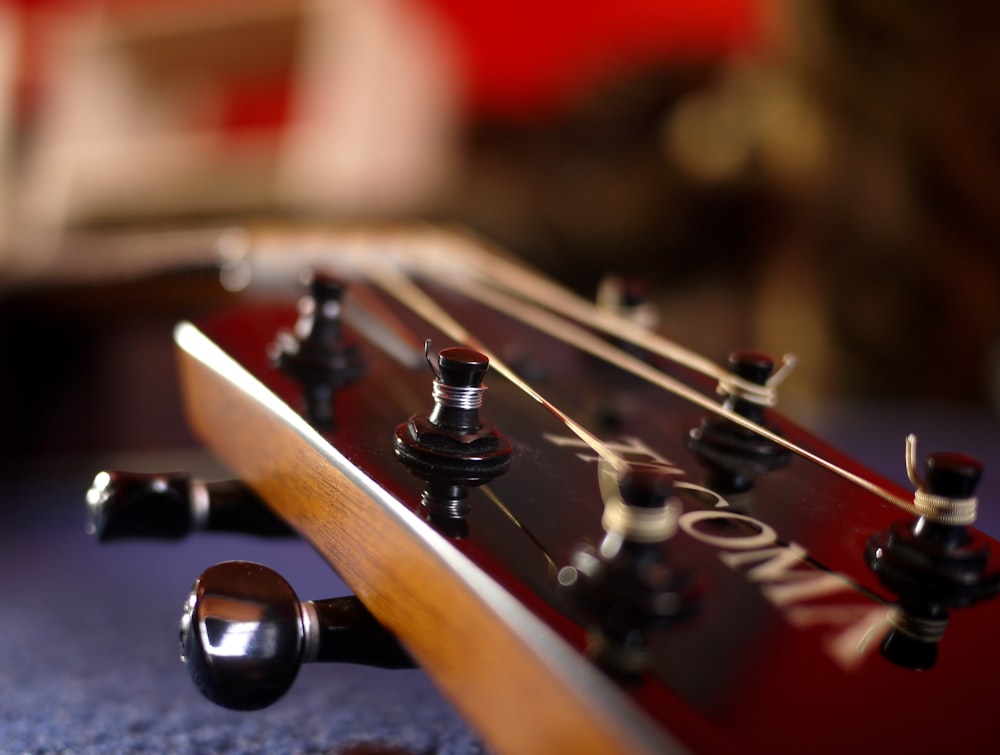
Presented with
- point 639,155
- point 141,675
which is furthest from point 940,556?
point 639,155

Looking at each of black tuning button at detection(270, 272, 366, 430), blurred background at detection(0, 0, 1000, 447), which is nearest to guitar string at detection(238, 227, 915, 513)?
black tuning button at detection(270, 272, 366, 430)

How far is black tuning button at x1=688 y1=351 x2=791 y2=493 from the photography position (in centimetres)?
69

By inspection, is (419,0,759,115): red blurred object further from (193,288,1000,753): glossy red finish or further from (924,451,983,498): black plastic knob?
(924,451,983,498): black plastic knob

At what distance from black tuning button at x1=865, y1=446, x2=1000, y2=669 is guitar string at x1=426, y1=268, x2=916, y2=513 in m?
0.04

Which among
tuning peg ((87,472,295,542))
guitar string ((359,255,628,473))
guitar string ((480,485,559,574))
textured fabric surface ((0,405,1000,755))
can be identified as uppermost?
guitar string ((359,255,628,473))

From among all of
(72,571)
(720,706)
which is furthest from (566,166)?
(720,706)

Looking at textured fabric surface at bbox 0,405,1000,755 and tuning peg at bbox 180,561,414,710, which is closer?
tuning peg at bbox 180,561,414,710

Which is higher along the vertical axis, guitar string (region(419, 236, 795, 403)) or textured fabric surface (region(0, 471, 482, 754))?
guitar string (region(419, 236, 795, 403))

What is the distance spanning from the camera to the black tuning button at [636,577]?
0.47 m

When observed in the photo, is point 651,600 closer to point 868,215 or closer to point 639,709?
point 639,709

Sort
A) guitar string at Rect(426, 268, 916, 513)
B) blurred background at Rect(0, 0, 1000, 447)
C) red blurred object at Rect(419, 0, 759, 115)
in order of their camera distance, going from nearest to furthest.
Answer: guitar string at Rect(426, 268, 916, 513), blurred background at Rect(0, 0, 1000, 447), red blurred object at Rect(419, 0, 759, 115)

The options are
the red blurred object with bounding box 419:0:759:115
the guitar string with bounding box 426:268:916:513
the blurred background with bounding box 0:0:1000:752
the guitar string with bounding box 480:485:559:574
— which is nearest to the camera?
the guitar string with bounding box 480:485:559:574

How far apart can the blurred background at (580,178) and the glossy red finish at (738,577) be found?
0.94m

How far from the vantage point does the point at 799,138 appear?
9.01 feet
